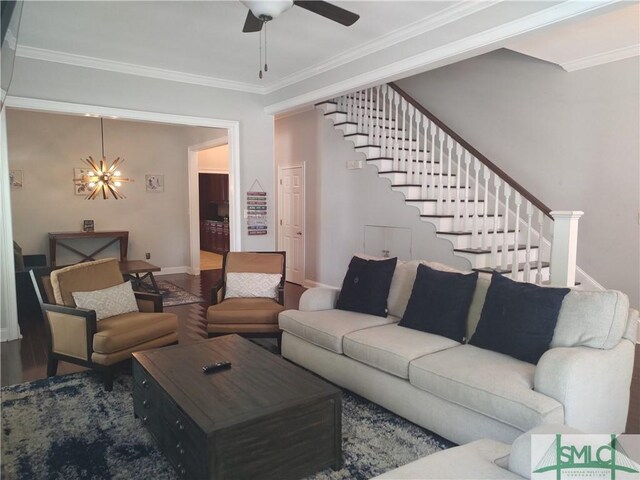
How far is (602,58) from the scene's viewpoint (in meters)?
4.48

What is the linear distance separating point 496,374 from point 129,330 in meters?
2.63

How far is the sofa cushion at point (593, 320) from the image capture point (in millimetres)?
2336

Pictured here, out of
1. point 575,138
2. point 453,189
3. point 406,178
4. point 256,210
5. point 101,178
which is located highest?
point 575,138

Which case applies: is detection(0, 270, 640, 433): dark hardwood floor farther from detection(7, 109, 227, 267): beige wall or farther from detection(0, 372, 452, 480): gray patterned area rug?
detection(7, 109, 227, 267): beige wall

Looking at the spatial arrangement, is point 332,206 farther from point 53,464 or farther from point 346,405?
point 53,464

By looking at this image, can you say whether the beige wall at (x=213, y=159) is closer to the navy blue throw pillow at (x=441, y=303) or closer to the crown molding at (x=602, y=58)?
the crown molding at (x=602, y=58)

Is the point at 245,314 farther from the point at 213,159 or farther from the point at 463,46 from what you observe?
the point at 213,159

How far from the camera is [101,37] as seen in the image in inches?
158

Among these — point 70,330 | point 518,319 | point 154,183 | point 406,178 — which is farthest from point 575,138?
point 154,183

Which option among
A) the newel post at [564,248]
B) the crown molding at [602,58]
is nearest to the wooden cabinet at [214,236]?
the crown molding at [602,58]

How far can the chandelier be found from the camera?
24.3 feet

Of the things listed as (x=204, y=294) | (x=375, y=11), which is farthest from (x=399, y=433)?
(x=204, y=294)

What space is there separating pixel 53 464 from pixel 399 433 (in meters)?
1.88

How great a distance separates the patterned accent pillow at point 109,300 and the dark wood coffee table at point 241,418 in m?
1.19
